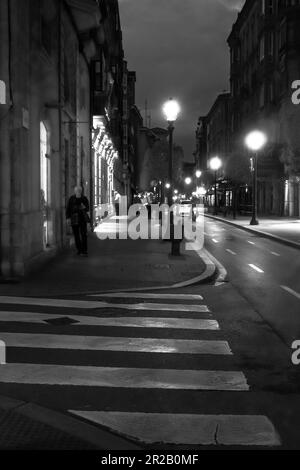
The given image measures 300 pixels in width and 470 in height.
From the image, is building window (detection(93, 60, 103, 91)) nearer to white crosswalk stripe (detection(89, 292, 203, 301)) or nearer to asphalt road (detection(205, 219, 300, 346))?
asphalt road (detection(205, 219, 300, 346))

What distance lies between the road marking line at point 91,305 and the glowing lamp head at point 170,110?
35.4 feet

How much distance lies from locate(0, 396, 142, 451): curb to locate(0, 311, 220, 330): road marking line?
3479mm

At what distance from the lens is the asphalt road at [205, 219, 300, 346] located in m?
9.34

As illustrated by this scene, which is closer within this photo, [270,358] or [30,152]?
[270,358]

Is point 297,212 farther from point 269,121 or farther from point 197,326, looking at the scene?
point 197,326

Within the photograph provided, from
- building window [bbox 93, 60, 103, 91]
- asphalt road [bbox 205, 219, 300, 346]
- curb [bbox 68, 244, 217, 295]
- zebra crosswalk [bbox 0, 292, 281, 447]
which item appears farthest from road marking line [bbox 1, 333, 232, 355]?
building window [bbox 93, 60, 103, 91]

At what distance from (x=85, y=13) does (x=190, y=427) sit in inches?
713

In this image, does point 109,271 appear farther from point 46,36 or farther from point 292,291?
point 46,36

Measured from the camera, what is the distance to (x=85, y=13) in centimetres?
2072

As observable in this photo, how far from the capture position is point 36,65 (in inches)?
562

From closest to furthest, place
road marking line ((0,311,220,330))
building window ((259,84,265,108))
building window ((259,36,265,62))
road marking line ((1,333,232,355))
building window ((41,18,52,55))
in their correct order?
road marking line ((1,333,232,355)) → road marking line ((0,311,220,330)) → building window ((41,18,52,55)) → building window ((259,36,265,62)) → building window ((259,84,265,108))

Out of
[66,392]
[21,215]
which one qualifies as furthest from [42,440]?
[21,215]

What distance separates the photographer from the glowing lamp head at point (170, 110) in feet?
66.0
